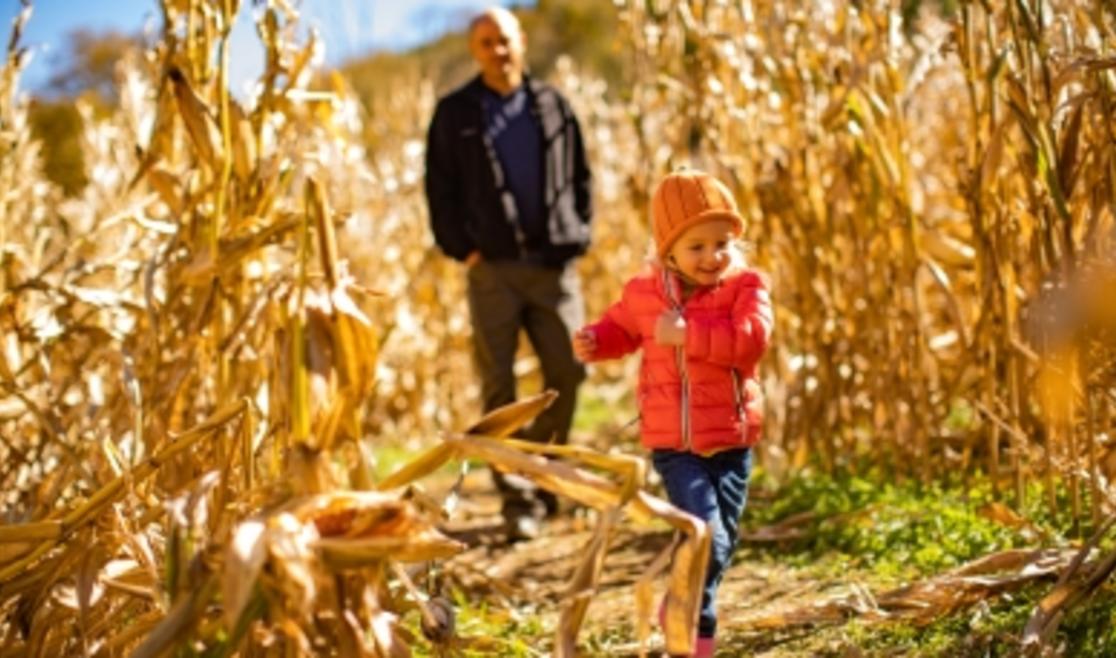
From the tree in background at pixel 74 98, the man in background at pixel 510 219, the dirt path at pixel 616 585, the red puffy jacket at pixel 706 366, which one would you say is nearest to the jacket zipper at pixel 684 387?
the red puffy jacket at pixel 706 366

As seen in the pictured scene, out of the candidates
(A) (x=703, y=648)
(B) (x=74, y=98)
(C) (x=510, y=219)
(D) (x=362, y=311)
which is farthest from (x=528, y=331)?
(B) (x=74, y=98)

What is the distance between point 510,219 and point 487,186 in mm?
138

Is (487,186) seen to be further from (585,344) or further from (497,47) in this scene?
(585,344)

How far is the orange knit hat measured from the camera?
262 cm

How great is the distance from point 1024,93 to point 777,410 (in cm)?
194

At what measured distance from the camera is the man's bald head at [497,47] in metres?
4.47

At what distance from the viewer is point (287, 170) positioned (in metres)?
3.30

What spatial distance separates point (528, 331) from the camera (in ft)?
15.2

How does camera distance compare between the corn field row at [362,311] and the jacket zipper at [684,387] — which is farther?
the jacket zipper at [684,387]

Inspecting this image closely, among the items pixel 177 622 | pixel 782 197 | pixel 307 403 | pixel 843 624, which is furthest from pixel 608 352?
pixel 782 197

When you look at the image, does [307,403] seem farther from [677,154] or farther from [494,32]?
[677,154]

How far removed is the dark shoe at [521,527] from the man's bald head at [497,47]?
138 cm

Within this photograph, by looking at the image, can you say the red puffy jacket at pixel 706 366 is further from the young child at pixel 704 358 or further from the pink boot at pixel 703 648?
the pink boot at pixel 703 648

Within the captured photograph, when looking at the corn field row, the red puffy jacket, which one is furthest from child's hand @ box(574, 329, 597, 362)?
the corn field row
